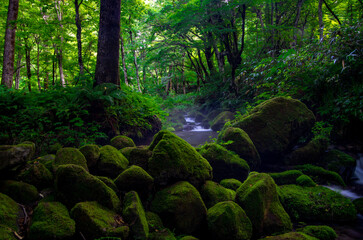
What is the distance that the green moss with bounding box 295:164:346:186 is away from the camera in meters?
5.30

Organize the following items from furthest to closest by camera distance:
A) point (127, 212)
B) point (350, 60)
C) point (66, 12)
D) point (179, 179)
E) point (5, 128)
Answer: point (66, 12) < point (350, 60) < point (5, 128) < point (179, 179) < point (127, 212)

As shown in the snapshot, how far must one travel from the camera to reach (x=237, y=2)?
893 cm

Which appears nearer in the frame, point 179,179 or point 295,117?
point 179,179

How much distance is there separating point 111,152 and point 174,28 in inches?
467

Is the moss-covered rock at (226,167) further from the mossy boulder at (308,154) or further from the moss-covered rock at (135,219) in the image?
the moss-covered rock at (135,219)

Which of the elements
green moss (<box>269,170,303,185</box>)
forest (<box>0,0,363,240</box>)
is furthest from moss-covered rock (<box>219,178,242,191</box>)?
green moss (<box>269,170,303,185</box>)

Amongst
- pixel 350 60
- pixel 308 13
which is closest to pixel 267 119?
pixel 350 60

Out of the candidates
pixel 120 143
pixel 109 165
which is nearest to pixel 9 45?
pixel 120 143

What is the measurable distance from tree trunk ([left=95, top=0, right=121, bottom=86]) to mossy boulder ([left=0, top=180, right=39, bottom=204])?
14.6ft

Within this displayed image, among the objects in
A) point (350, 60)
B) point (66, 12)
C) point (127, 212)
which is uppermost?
point (66, 12)

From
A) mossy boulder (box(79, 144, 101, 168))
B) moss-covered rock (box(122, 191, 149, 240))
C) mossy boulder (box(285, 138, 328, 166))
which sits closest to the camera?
moss-covered rock (box(122, 191, 149, 240))

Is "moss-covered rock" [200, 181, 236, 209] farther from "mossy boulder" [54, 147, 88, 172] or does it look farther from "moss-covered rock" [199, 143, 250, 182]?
"mossy boulder" [54, 147, 88, 172]

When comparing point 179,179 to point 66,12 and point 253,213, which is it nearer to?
point 253,213

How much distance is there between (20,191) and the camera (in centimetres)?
253
